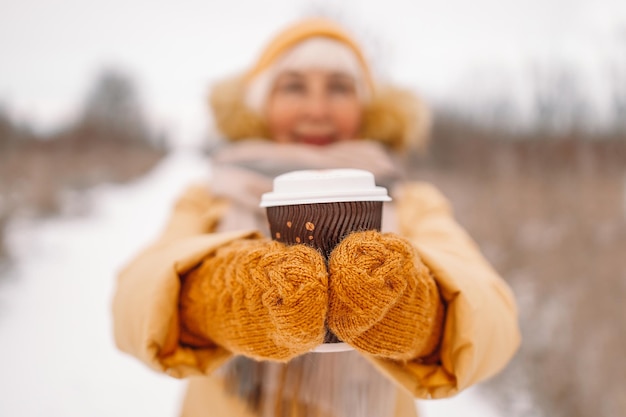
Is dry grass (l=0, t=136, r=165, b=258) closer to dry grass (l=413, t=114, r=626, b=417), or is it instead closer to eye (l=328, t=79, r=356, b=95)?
eye (l=328, t=79, r=356, b=95)

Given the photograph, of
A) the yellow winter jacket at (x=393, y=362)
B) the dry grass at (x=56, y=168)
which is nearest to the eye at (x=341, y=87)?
the yellow winter jacket at (x=393, y=362)

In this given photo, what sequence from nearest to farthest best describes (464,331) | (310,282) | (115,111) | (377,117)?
(310,282)
(464,331)
(377,117)
(115,111)

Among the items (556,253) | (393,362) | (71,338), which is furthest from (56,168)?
(393,362)

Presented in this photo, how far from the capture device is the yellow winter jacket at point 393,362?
0.55 m

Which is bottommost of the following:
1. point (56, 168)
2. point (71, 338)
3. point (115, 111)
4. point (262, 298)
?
point (71, 338)

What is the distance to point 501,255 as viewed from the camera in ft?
6.84

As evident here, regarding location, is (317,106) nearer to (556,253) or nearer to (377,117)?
(377,117)

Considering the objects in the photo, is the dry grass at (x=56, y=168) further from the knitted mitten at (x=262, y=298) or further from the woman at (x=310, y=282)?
the knitted mitten at (x=262, y=298)

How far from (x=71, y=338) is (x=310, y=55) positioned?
4.73 ft

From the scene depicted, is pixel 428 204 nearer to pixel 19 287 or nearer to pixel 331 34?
pixel 331 34

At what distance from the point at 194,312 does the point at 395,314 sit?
0.26 m

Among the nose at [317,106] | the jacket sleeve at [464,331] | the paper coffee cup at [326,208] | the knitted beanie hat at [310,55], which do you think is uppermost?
the knitted beanie hat at [310,55]

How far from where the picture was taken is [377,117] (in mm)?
1053

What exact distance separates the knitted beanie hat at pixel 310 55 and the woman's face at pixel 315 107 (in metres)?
0.02
